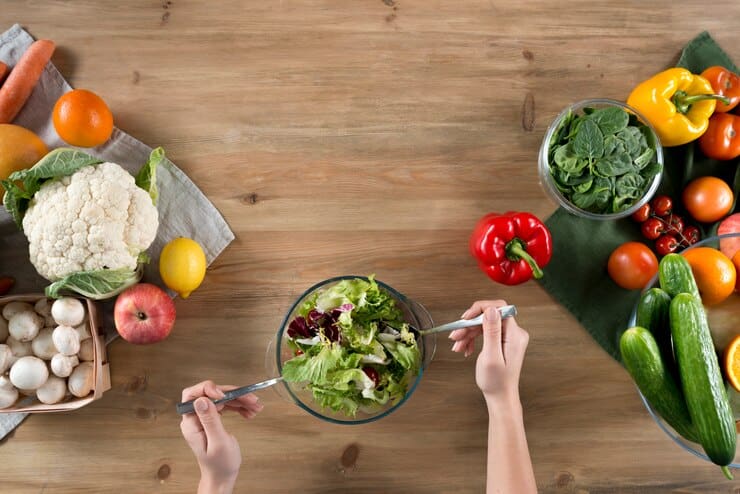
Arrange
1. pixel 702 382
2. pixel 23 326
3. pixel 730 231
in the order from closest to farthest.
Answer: pixel 702 382, pixel 23 326, pixel 730 231

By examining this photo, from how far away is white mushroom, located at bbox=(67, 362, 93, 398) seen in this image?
3.76ft

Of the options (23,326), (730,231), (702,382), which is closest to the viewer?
(702,382)

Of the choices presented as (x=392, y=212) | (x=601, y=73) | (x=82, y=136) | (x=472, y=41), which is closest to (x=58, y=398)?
(x=82, y=136)

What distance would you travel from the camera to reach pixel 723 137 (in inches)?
49.8

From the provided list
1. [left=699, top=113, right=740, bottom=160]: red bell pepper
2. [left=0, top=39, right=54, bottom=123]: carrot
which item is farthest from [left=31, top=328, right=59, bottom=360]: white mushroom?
[left=699, top=113, right=740, bottom=160]: red bell pepper

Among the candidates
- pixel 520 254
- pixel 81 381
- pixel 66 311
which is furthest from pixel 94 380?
pixel 520 254

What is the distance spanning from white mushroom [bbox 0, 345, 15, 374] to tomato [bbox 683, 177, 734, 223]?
4.71 feet

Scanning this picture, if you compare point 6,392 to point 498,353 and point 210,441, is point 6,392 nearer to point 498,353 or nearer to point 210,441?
point 210,441

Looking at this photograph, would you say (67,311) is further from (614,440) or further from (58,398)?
(614,440)

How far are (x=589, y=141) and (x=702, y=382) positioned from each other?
503 millimetres

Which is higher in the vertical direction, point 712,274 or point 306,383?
point 712,274

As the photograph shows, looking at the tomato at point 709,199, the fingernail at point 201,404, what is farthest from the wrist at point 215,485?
the tomato at point 709,199

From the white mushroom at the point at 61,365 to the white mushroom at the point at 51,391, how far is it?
0.8 inches

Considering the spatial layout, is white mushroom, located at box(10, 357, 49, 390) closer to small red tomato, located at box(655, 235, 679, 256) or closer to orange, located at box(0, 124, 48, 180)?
orange, located at box(0, 124, 48, 180)
